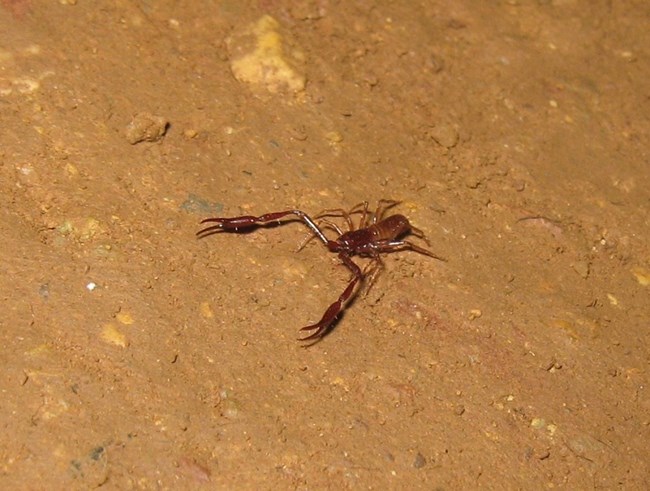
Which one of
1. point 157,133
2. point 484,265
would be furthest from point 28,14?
point 484,265

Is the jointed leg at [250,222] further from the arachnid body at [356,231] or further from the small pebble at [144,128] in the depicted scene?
the small pebble at [144,128]

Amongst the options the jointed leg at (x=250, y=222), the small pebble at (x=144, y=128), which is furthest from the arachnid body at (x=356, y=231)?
the small pebble at (x=144, y=128)

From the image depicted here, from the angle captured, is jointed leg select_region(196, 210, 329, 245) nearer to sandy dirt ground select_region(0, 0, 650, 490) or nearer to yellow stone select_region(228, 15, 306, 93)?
sandy dirt ground select_region(0, 0, 650, 490)

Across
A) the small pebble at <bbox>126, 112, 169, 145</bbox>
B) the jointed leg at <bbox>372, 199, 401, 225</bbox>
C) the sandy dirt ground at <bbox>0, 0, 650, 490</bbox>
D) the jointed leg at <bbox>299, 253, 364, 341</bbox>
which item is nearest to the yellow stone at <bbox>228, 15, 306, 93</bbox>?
the sandy dirt ground at <bbox>0, 0, 650, 490</bbox>

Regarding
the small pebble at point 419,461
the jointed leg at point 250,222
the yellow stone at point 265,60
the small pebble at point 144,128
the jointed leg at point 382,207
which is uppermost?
the yellow stone at point 265,60

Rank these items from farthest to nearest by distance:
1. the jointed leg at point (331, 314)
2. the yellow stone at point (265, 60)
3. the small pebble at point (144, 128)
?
the yellow stone at point (265, 60)
the small pebble at point (144, 128)
the jointed leg at point (331, 314)

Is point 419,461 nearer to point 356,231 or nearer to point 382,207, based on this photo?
point 356,231

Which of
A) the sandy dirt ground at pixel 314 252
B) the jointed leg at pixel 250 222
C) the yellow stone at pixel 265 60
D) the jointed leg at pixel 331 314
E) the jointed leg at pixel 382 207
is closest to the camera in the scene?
the sandy dirt ground at pixel 314 252

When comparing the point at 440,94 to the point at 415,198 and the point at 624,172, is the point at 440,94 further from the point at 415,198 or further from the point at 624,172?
the point at 624,172
